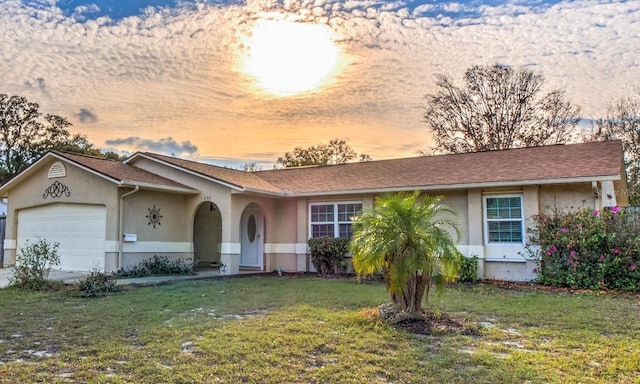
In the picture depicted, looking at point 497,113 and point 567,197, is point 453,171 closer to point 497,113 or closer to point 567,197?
point 567,197

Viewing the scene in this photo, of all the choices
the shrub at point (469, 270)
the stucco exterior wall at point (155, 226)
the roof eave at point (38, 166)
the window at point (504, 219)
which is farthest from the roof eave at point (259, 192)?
the window at point (504, 219)

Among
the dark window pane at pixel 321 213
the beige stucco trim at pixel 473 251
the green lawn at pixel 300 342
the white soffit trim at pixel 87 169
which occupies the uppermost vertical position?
the white soffit trim at pixel 87 169

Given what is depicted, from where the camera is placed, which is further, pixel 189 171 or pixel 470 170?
pixel 189 171

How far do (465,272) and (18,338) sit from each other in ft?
33.5

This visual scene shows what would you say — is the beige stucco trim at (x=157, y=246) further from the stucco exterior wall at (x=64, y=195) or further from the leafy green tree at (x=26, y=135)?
the leafy green tree at (x=26, y=135)

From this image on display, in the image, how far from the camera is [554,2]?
12.0m

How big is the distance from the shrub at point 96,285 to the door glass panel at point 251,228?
673 centimetres

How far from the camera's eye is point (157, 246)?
14336mm

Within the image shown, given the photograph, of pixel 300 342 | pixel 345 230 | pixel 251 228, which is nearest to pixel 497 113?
pixel 345 230

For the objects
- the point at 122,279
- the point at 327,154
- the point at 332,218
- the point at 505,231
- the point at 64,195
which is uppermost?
the point at 327,154

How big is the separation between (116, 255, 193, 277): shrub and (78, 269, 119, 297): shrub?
9.24 ft

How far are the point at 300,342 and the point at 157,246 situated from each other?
9917mm

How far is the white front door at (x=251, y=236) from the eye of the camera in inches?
651

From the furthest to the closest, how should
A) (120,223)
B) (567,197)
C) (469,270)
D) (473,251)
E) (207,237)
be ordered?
(207,237) → (120,223) → (473,251) → (469,270) → (567,197)
